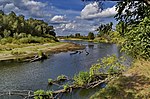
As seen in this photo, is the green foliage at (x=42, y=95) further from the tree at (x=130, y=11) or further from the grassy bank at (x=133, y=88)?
the tree at (x=130, y=11)

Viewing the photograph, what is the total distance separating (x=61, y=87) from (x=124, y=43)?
21.0 metres

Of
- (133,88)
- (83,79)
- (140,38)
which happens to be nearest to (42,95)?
(83,79)

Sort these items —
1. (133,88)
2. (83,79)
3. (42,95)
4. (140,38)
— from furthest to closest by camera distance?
(83,79) < (42,95) < (133,88) < (140,38)

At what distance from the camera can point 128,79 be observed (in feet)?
84.1

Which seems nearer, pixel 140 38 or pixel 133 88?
pixel 140 38

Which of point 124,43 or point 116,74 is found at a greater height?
point 124,43

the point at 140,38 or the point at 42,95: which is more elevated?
the point at 140,38

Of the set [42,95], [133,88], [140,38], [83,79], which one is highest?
[140,38]

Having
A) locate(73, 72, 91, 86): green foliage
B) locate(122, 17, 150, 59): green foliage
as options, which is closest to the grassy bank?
locate(73, 72, 91, 86): green foliage

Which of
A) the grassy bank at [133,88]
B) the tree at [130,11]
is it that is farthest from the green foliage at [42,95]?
the tree at [130,11]

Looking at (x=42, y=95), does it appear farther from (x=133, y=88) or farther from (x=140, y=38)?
(x=140, y=38)

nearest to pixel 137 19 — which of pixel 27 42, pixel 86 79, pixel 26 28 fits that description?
pixel 86 79

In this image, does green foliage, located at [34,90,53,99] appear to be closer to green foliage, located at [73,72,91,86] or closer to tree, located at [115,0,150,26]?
green foliage, located at [73,72,91,86]

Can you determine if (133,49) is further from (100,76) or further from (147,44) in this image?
(100,76)
